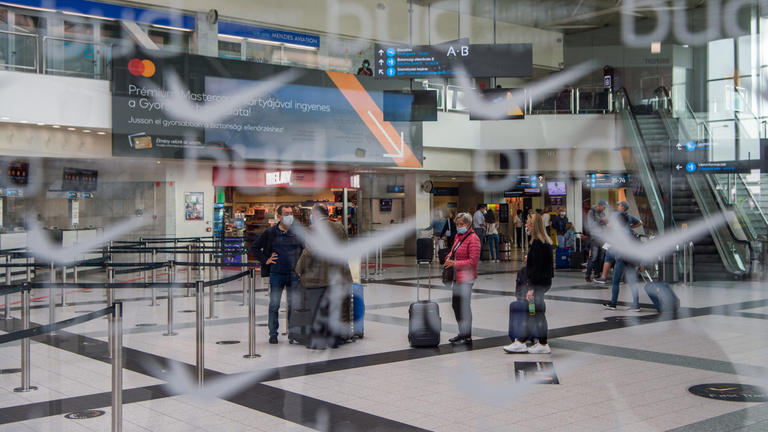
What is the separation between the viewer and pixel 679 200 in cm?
1709

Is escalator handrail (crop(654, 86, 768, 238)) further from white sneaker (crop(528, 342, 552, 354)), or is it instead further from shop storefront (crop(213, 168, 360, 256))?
white sneaker (crop(528, 342, 552, 354))

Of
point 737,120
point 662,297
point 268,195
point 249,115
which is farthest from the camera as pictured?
point 268,195

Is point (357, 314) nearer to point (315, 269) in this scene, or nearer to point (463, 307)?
point (315, 269)

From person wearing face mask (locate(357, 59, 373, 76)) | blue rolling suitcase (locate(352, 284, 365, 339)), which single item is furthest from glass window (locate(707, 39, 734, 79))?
blue rolling suitcase (locate(352, 284, 365, 339))

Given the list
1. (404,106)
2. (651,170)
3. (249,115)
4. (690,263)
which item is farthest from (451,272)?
(404,106)

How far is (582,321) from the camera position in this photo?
31.4ft

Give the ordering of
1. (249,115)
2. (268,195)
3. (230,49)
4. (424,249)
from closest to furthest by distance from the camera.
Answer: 1. (424,249)
2. (249,115)
3. (230,49)
4. (268,195)

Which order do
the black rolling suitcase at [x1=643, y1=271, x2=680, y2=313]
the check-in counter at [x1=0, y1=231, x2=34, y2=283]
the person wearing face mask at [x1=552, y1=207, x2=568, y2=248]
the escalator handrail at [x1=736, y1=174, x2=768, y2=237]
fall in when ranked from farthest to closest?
the person wearing face mask at [x1=552, y1=207, x2=568, y2=248]
the escalator handrail at [x1=736, y1=174, x2=768, y2=237]
the check-in counter at [x1=0, y1=231, x2=34, y2=283]
the black rolling suitcase at [x1=643, y1=271, x2=680, y2=313]

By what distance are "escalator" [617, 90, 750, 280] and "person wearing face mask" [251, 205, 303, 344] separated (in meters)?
9.74

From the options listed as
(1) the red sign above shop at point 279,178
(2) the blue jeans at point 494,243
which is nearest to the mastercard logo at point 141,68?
(1) the red sign above shop at point 279,178

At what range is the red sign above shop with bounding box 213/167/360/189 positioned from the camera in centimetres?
1908

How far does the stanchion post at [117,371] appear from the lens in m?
4.50

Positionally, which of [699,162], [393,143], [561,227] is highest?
[393,143]

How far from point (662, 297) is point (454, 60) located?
20.6 feet
